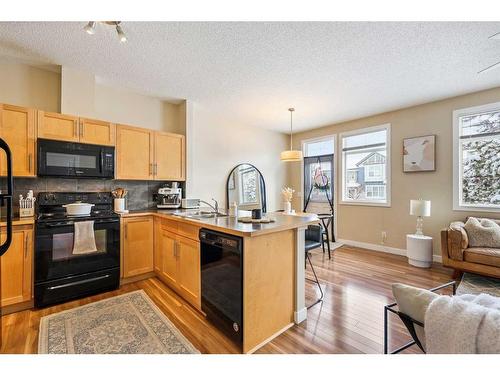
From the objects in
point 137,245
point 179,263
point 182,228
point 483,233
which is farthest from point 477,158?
point 137,245

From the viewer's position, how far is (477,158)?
3447mm

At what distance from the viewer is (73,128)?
2.74m

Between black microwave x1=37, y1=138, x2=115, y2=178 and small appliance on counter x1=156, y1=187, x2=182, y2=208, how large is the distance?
0.75m

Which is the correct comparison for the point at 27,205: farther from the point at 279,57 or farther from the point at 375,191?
the point at 375,191

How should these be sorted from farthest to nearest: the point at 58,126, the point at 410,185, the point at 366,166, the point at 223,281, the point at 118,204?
the point at 366,166 < the point at 410,185 < the point at 118,204 < the point at 58,126 < the point at 223,281

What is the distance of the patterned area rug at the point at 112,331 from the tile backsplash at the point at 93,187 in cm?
148

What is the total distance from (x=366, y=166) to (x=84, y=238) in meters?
4.89

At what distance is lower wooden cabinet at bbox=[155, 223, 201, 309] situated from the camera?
223 cm

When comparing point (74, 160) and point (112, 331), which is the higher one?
point (74, 160)

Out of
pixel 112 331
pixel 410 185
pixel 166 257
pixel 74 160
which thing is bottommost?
pixel 112 331

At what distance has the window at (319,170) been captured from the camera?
525 centimetres

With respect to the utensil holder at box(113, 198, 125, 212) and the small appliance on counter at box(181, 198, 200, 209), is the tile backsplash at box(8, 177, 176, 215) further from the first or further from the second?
the small appliance on counter at box(181, 198, 200, 209)

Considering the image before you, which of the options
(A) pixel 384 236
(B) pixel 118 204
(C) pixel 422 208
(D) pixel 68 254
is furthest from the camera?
(A) pixel 384 236
